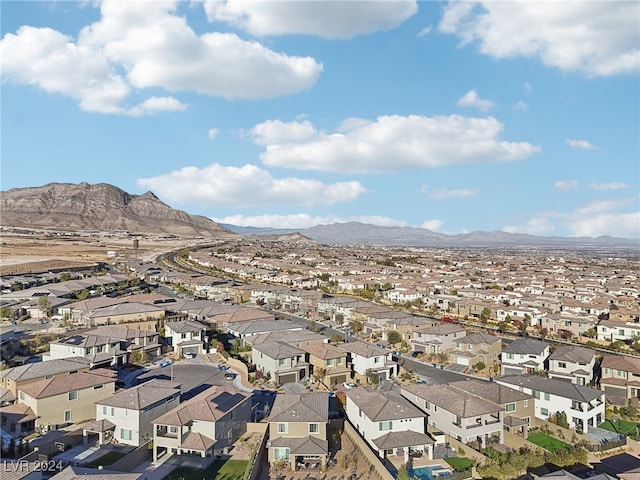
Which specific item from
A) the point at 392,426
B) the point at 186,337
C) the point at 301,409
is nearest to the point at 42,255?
the point at 186,337

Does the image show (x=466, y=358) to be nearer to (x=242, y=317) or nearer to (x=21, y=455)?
(x=242, y=317)

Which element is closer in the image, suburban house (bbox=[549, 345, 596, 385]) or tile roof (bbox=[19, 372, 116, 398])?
tile roof (bbox=[19, 372, 116, 398])

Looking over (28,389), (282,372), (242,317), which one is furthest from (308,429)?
(242,317)

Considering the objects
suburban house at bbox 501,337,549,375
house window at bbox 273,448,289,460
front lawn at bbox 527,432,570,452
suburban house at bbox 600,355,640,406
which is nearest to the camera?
house window at bbox 273,448,289,460

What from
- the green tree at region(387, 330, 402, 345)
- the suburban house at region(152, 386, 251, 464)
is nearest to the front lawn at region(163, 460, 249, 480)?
the suburban house at region(152, 386, 251, 464)

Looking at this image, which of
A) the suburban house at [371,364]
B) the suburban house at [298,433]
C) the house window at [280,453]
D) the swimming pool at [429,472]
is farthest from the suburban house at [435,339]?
the house window at [280,453]

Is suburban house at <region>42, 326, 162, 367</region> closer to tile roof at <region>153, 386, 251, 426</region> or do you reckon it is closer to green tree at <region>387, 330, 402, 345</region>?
tile roof at <region>153, 386, 251, 426</region>
